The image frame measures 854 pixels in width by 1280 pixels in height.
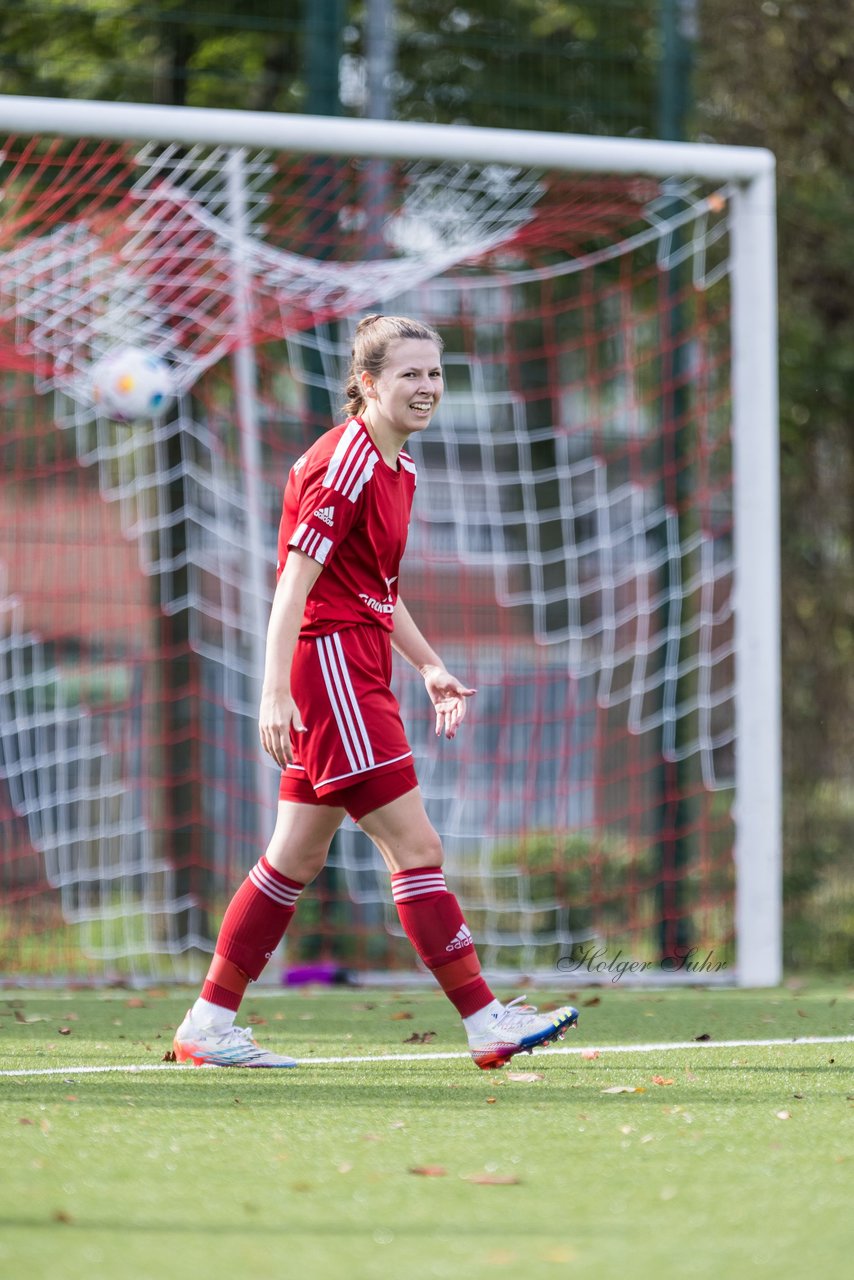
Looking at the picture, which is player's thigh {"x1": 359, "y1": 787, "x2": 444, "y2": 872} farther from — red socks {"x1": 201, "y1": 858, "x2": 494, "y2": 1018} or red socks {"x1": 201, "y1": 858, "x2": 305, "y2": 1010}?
red socks {"x1": 201, "y1": 858, "x2": 305, "y2": 1010}

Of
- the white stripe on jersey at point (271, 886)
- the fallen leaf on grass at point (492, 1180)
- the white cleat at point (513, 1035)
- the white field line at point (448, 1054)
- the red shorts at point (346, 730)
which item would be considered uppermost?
the red shorts at point (346, 730)

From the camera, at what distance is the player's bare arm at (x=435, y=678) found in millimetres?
3928

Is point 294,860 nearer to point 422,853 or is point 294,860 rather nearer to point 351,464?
point 422,853

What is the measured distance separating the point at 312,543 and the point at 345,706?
0.37 metres

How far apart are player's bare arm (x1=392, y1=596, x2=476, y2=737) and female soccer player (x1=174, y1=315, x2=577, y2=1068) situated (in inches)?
6.9

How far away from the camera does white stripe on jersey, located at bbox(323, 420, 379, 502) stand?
12.0 feet

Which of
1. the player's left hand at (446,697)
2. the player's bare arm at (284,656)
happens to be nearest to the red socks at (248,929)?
the player's bare arm at (284,656)

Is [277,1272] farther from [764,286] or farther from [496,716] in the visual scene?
[496,716]

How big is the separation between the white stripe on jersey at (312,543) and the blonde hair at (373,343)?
419mm

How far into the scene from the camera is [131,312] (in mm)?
6777

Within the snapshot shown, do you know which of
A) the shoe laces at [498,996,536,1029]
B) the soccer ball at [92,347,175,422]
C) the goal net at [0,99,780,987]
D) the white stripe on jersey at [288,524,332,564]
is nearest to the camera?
the white stripe on jersey at [288,524,332,564]

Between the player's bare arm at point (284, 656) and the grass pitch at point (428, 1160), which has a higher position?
the player's bare arm at point (284, 656)

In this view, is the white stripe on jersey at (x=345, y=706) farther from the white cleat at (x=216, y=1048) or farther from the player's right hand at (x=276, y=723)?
the white cleat at (x=216, y=1048)
